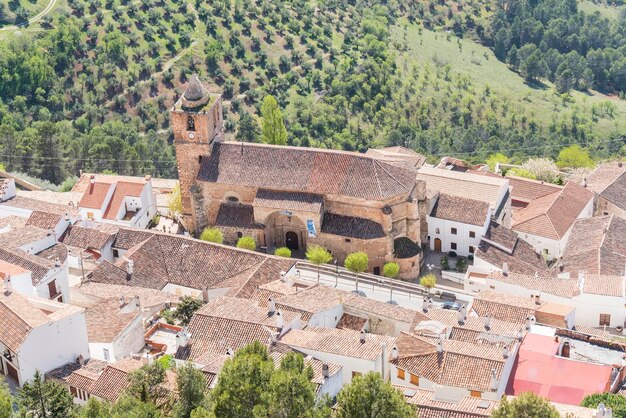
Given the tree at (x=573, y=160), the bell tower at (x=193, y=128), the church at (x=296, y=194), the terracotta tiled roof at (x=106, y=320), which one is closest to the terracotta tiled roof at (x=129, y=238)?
the church at (x=296, y=194)

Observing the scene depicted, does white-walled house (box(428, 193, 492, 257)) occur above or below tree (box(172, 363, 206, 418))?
below

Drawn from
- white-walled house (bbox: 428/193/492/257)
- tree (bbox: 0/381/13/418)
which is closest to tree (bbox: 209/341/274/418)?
tree (bbox: 0/381/13/418)

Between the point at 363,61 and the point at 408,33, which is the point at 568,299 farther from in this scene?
the point at 408,33

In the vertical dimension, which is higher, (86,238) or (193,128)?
(193,128)

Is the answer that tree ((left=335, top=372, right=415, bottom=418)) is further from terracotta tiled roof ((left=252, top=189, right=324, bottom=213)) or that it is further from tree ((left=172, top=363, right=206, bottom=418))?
terracotta tiled roof ((left=252, top=189, right=324, bottom=213))

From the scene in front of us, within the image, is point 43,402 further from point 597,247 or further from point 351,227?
point 597,247

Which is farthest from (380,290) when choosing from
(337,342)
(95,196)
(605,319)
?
(95,196)
